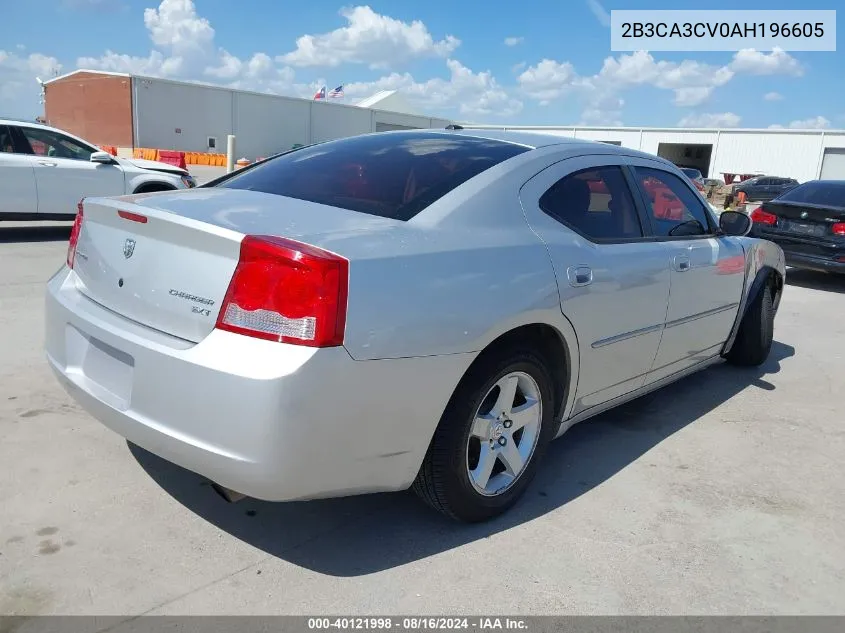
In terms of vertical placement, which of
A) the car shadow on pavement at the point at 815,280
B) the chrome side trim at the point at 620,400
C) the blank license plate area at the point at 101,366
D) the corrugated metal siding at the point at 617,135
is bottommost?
the car shadow on pavement at the point at 815,280

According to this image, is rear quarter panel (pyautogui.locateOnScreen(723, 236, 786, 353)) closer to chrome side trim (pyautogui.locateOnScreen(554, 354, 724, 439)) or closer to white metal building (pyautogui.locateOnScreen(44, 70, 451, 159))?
chrome side trim (pyautogui.locateOnScreen(554, 354, 724, 439))

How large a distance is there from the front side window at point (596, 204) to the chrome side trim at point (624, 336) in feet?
1.56

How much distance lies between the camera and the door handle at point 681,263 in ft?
12.0

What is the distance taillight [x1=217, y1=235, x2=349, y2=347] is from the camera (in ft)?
6.81

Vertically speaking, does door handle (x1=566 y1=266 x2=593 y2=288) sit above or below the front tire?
above

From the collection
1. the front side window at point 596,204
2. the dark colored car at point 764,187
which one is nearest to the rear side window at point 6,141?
the front side window at point 596,204

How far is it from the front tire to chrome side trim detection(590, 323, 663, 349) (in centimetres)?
35

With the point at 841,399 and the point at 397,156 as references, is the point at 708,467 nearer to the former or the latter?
the point at 841,399

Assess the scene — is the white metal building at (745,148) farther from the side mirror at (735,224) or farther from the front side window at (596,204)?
the front side window at (596,204)

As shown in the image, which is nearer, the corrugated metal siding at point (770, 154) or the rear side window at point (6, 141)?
the rear side window at point (6, 141)

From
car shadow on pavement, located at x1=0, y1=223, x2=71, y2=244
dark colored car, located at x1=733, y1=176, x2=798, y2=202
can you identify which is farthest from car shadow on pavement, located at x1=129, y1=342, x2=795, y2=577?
dark colored car, located at x1=733, y1=176, x2=798, y2=202

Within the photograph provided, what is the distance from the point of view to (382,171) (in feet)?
9.90

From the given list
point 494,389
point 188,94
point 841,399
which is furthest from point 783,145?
point 494,389

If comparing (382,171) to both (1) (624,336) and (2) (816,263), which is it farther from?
(2) (816,263)
